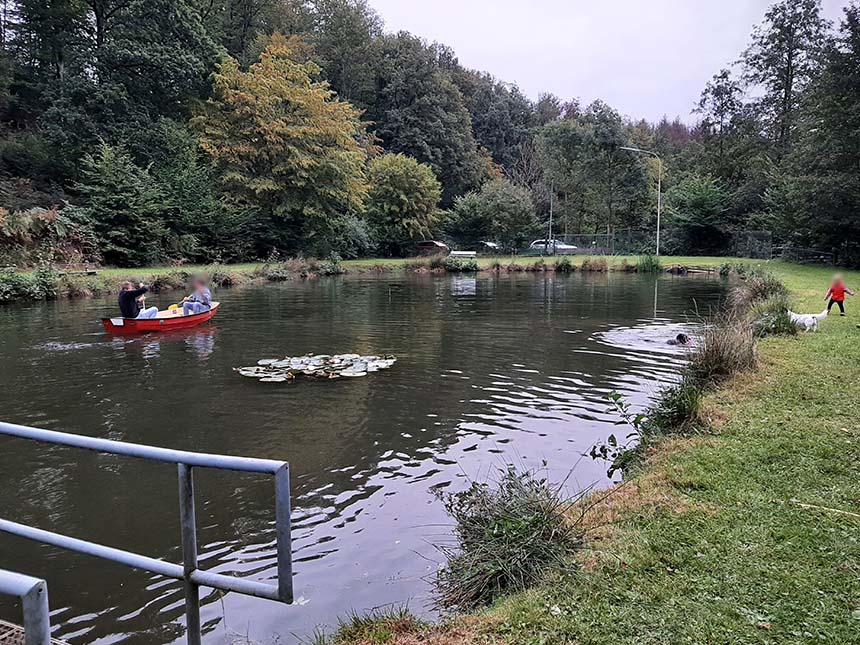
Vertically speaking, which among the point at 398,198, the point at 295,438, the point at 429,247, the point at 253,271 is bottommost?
the point at 295,438

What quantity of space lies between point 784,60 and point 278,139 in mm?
Result: 39725

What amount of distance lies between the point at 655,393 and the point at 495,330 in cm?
786

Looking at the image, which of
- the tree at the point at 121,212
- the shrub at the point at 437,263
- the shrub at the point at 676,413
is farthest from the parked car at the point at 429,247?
the shrub at the point at 676,413

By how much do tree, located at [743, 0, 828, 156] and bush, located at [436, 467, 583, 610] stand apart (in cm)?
5175

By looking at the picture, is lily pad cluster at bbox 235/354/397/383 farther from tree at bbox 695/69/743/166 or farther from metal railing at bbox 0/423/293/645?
tree at bbox 695/69/743/166

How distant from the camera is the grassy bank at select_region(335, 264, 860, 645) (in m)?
3.37

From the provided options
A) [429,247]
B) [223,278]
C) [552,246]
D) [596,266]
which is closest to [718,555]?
[223,278]

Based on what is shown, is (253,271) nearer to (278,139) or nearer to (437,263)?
(278,139)

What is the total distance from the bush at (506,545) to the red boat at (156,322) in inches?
527

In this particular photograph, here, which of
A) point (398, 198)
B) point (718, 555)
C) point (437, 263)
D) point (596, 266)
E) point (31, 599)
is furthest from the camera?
point (398, 198)

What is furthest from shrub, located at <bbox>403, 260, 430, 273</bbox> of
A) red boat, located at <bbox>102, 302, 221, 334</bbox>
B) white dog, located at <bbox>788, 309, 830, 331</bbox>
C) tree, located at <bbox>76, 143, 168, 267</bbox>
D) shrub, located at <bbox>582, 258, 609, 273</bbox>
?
white dog, located at <bbox>788, 309, 830, 331</bbox>

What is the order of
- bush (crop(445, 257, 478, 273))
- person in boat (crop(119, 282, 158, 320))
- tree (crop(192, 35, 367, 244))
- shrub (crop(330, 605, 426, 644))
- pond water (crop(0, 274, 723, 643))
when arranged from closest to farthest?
1. shrub (crop(330, 605, 426, 644))
2. pond water (crop(0, 274, 723, 643))
3. person in boat (crop(119, 282, 158, 320))
4. tree (crop(192, 35, 367, 244))
5. bush (crop(445, 257, 478, 273))

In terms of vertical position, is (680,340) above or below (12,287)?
below

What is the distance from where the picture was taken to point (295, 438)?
8.38m
